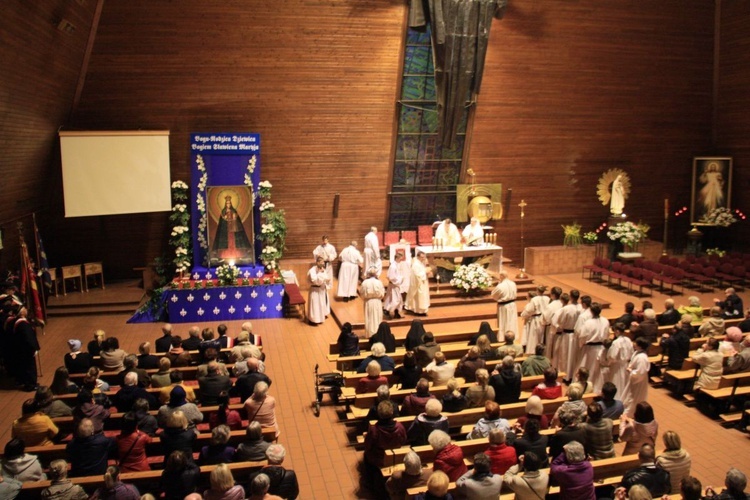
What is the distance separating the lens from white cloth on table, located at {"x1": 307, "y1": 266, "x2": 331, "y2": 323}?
15.0 meters

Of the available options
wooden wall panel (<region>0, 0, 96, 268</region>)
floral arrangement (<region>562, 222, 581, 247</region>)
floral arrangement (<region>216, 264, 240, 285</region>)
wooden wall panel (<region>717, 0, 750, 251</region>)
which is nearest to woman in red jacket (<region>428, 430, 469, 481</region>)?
wooden wall panel (<region>0, 0, 96, 268</region>)

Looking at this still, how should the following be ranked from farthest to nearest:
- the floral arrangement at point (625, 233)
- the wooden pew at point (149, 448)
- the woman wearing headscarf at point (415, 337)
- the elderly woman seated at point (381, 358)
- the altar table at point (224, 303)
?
the floral arrangement at point (625, 233)
the altar table at point (224, 303)
the woman wearing headscarf at point (415, 337)
the elderly woman seated at point (381, 358)
the wooden pew at point (149, 448)

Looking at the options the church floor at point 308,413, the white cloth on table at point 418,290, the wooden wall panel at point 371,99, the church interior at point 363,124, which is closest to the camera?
the church floor at point 308,413

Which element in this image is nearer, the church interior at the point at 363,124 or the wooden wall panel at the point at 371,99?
the church interior at the point at 363,124

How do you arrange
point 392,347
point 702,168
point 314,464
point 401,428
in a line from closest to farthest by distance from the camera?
point 401,428, point 314,464, point 392,347, point 702,168

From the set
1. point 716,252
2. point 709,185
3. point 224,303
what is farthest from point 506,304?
point 709,185

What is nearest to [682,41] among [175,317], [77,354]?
Answer: [175,317]

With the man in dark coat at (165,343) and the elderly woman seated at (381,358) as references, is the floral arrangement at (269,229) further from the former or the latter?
the elderly woman seated at (381,358)

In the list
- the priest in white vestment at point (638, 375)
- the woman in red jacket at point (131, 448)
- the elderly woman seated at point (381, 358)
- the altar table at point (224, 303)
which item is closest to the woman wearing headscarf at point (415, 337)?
the elderly woman seated at point (381, 358)

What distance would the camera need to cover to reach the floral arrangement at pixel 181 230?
16.5 m

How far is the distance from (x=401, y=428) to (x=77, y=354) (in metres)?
5.52

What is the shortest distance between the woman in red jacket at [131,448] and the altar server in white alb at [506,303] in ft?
24.2

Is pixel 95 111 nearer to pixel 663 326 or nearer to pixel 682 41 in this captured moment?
pixel 663 326

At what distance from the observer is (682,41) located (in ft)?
60.2
